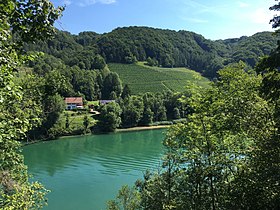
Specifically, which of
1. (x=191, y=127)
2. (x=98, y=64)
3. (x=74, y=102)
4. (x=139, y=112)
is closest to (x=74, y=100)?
(x=74, y=102)

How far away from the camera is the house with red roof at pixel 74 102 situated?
237 feet

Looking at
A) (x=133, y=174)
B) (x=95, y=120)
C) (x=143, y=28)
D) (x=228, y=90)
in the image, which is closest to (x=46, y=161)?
(x=133, y=174)

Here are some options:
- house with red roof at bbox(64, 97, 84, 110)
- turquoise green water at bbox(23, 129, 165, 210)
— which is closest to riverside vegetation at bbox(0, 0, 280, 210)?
turquoise green water at bbox(23, 129, 165, 210)

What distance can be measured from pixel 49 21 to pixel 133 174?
99.3 feet

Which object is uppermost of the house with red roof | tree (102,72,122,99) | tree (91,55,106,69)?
tree (91,55,106,69)

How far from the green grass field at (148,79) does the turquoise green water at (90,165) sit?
39416 mm

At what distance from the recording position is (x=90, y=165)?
3747 cm

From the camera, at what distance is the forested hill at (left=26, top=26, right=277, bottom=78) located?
13150 cm

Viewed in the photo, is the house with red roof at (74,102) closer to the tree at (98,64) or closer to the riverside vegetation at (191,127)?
the tree at (98,64)

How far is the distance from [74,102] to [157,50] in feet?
301

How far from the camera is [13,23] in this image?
134 inches

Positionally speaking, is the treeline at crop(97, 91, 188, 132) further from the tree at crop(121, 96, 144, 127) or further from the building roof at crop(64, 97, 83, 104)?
the building roof at crop(64, 97, 83, 104)

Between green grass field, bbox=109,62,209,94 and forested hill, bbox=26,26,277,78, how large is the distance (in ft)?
41.7

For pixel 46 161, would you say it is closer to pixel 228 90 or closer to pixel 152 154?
pixel 152 154
